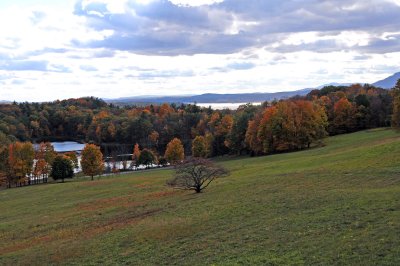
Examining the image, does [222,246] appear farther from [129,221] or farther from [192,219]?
[129,221]

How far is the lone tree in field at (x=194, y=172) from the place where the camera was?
1460 inches

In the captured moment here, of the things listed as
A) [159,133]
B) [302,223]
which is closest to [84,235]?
[302,223]

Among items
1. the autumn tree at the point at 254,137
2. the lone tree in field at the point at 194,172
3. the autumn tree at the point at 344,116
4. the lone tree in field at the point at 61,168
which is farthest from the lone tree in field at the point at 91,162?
the autumn tree at the point at 344,116

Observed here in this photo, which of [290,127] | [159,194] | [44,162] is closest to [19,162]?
[44,162]

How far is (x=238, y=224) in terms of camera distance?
933 inches

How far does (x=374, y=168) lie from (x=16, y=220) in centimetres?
3043

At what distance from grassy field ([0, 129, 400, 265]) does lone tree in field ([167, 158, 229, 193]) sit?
113 centimetres

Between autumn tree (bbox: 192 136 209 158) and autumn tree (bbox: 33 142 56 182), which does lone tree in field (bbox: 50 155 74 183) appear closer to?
autumn tree (bbox: 33 142 56 182)

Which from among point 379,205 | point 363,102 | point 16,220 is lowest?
point 16,220

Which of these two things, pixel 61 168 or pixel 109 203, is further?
pixel 61 168

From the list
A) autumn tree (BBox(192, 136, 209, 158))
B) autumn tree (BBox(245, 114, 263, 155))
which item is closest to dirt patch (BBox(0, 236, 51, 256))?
autumn tree (BBox(245, 114, 263, 155))

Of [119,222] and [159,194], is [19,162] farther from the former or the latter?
[119,222]

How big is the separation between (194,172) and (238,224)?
14.6 meters

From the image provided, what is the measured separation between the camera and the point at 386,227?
60.2 ft
